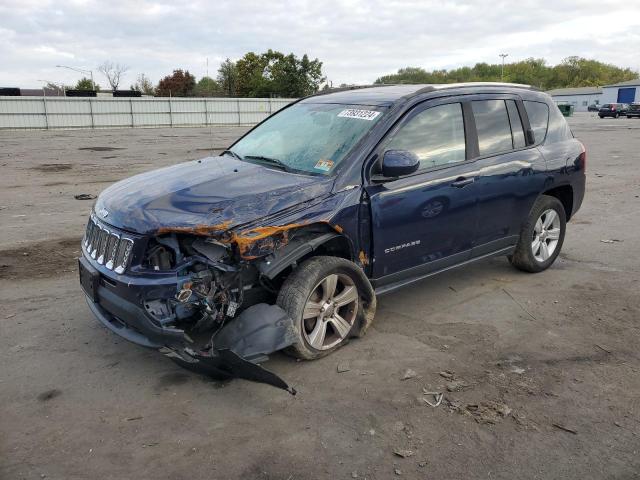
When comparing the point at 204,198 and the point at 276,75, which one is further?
the point at 276,75

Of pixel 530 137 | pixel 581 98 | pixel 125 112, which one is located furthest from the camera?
pixel 581 98

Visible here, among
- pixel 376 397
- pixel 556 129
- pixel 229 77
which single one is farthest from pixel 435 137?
pixel 229 77

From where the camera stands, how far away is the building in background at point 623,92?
278 feet

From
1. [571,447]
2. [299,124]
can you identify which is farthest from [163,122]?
[571,447]

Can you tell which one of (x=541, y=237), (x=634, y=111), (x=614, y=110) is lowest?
(x=541, y=237)

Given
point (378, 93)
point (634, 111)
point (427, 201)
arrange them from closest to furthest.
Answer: point (427, 201), point (378, 93), point (634, 111)

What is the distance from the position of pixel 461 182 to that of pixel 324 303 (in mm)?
1622

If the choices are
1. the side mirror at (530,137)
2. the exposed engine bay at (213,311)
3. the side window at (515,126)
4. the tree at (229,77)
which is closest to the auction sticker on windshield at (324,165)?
the exposed engine bay at (213,311)

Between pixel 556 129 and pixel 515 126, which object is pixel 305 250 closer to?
pixel 515 126

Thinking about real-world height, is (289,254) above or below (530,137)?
below

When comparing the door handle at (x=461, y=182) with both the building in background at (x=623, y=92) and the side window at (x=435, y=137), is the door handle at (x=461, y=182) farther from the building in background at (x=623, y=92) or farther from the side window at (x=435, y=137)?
the building in background at (x=623, y=92)

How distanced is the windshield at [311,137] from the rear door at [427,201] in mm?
286

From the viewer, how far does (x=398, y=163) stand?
12.8 ft

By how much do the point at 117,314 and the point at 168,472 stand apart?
44.5 inches
